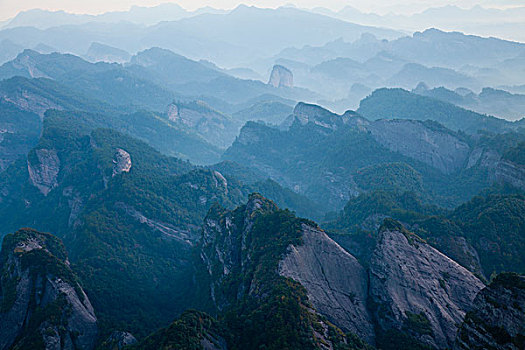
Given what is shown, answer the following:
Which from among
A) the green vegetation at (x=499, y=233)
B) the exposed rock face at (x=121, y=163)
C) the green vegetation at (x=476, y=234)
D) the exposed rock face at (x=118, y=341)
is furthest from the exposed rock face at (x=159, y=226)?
the green vegetation at (x=499, y=233)

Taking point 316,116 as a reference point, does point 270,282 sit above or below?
above

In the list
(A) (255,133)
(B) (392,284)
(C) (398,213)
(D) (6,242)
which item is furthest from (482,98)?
(D) (6,242)

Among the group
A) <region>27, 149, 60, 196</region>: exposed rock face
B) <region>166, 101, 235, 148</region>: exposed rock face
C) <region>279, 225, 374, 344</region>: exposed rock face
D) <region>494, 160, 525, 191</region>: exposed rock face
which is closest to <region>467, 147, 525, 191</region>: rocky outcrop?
<region>494, 160, 525, 191</region>: exposed rock face

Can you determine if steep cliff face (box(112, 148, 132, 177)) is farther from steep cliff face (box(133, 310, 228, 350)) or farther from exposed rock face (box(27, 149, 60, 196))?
steep cliff face (box(133, 310, 228, 350))

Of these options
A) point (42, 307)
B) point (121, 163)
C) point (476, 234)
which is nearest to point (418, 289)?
point (476, 234)

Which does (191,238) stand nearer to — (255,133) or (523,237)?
(523,237)

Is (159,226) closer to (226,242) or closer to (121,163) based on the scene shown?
(121,163)
